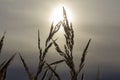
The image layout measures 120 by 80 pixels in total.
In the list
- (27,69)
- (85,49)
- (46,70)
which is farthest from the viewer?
(46,70)

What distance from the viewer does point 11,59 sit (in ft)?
Answer: 8.78

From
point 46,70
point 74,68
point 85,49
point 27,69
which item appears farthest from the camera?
point 46,70

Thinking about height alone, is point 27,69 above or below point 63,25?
below

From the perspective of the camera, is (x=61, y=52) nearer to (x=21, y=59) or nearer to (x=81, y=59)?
(x=81, y=59)

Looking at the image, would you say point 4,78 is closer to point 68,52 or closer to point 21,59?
point 21,59

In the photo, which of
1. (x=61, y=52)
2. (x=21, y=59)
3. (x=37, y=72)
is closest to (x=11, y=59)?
(x=21, y=59)

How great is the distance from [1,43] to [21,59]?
0.34m

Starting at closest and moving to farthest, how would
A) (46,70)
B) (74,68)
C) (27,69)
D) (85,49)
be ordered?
(74,68)
(85,49)
(27,69)
(46,70)

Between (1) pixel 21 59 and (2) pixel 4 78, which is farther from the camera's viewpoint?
(1) pixel 21 59

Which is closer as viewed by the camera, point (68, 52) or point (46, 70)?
point (68, 52)

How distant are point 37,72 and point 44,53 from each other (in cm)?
24

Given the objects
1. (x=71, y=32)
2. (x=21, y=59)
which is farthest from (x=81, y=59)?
(x=21, y=59)

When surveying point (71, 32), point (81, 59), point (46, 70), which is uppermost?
point (71, 32)

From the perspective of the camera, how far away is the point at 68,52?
252 centimetres
